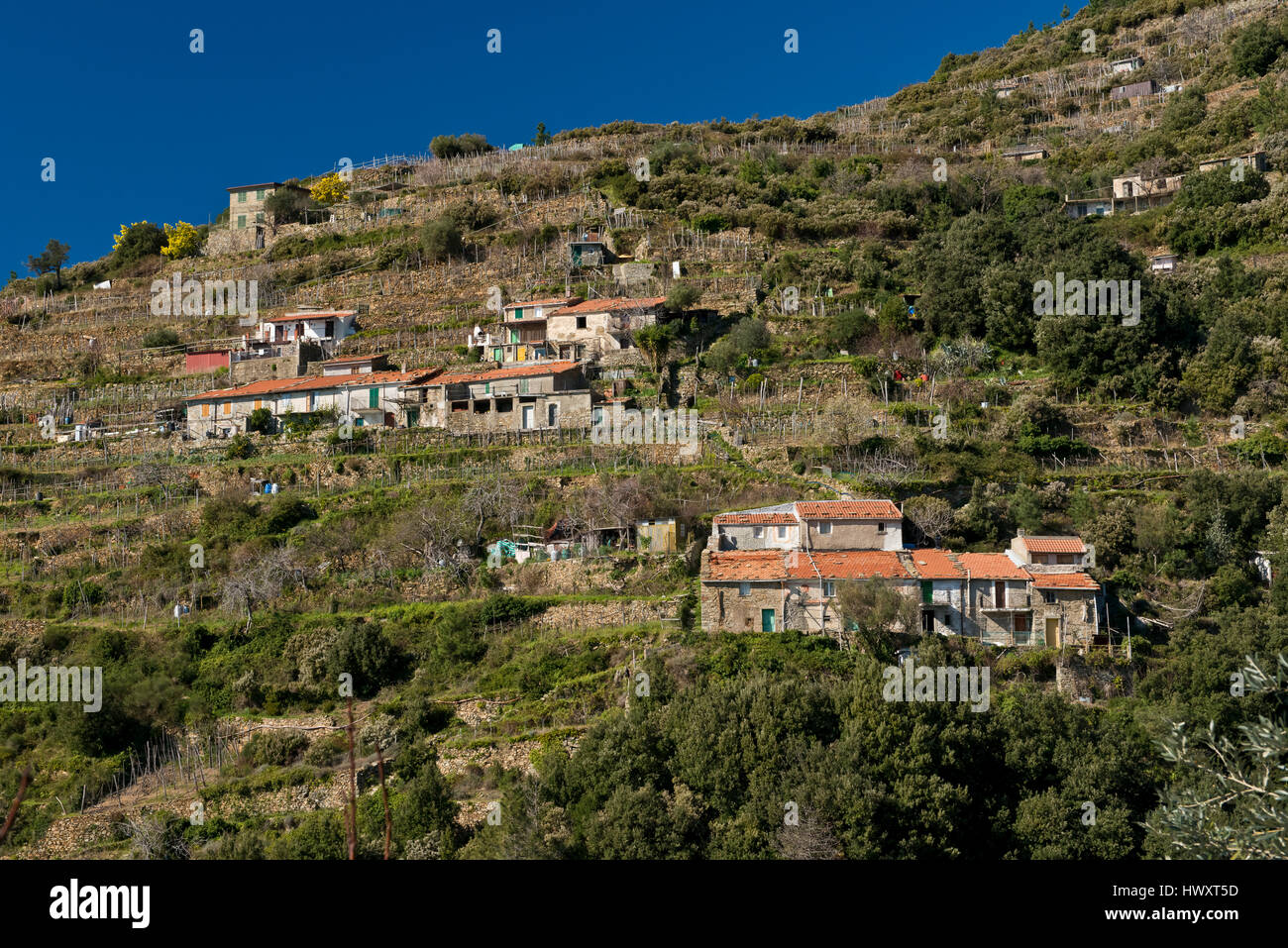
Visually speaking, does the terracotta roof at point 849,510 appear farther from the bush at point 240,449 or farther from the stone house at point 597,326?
the bush at point 240,449

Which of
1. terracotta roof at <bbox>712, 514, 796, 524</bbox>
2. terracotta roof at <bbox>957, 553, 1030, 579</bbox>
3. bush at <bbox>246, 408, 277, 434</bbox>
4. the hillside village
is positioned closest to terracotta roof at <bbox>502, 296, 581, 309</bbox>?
the hillside village

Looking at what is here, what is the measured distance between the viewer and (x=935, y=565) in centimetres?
2702

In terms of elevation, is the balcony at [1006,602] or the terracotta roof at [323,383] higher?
the terracotta roof at [323,383]

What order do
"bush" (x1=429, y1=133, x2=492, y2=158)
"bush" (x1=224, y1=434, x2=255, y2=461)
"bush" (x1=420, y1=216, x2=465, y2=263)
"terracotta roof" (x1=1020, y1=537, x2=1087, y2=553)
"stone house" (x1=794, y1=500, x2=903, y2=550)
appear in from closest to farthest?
"terracotta roof" (x1=1020, y1=537, x2=1087, y2=553) → "stone house" (x1=794, y1=500, x2=903, y2=550) → "bush" (x1=224, y1=434, x2=255, y2=461) → "bush" (x1=420, y1=216, x2=465, y2=263) → "bush" (x1=429, y1=133, x2=492, y2=158)

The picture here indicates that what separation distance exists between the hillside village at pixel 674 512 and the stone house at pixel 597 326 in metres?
0.16

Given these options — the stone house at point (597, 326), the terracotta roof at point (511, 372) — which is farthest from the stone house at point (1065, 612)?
the stone house at point (597, 326)

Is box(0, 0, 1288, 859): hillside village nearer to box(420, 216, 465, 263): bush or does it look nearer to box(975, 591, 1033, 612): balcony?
box(975, 591, 1033, 612): balcony

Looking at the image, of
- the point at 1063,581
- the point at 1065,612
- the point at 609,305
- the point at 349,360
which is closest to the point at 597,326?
the point at 609,305

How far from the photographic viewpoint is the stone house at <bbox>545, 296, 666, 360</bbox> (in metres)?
42.3

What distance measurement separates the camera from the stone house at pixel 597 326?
1667 inches

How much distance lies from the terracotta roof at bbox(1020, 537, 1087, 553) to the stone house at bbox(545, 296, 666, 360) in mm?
18603
